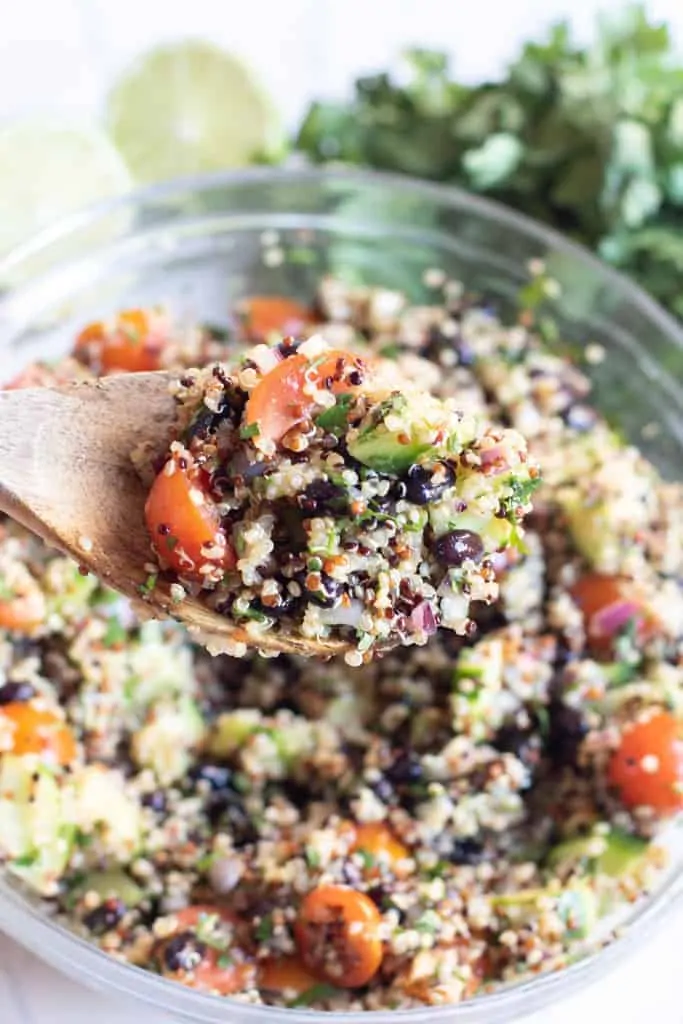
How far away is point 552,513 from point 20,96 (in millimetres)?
2433

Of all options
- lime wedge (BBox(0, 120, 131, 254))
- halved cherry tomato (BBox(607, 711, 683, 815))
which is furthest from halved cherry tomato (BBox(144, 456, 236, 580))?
lime wedge (BBox(0, 120, 131, 254))

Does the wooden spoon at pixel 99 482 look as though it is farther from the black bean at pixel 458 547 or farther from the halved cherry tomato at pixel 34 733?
the halved cherry tomato at pixel 34 733

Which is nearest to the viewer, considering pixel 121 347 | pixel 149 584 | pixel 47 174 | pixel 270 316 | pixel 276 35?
pixel 149 584

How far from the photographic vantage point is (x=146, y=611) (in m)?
2.39

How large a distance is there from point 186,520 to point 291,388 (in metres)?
0.29

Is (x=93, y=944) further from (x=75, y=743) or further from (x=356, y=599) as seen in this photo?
(x=356, y=599)

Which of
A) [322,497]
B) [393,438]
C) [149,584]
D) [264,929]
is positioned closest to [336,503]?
[322,497]

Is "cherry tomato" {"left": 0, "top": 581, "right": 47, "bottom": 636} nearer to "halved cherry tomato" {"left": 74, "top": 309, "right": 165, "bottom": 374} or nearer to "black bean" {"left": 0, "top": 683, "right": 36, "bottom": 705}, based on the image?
"black bean" {"left": 0, "top": 683, "right": 36, "bottom": 705}

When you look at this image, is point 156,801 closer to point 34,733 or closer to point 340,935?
point 34,733

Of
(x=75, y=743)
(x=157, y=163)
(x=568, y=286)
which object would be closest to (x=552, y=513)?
(x=568, y=286)

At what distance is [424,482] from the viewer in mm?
2232

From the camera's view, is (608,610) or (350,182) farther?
(350,182)

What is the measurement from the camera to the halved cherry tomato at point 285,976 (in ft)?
8.73

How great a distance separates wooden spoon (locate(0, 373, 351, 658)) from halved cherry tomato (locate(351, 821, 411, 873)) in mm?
569
